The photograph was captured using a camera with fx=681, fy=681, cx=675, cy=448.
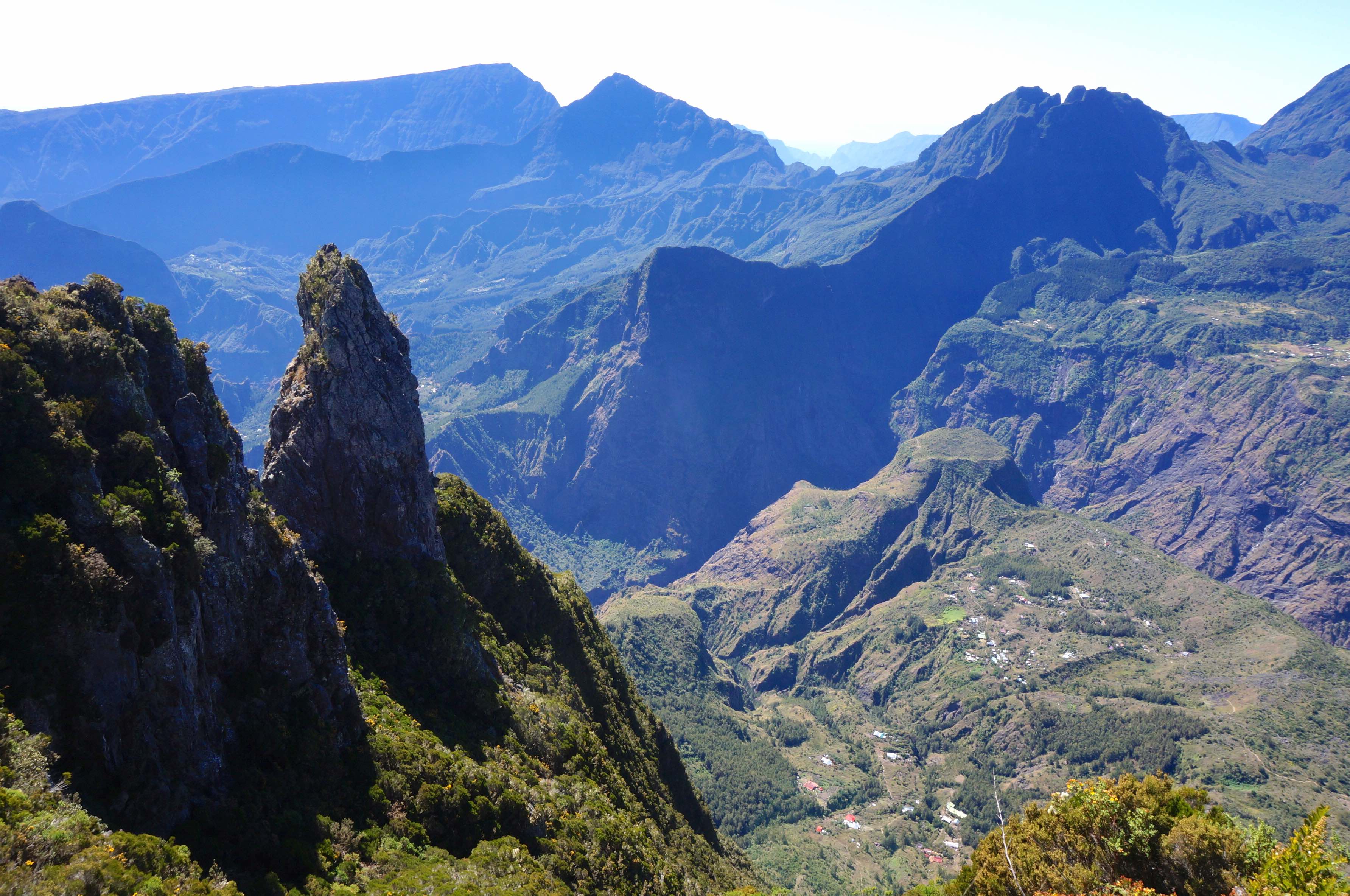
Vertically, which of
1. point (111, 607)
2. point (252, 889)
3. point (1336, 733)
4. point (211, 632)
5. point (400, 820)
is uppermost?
point (111, 607)

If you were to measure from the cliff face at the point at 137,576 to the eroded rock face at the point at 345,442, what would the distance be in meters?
14.1

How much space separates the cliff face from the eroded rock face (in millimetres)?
14069

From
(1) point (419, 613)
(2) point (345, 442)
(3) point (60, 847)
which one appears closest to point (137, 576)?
(3) point (60, 847)

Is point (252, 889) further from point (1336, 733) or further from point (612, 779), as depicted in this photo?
point (1336, 733)

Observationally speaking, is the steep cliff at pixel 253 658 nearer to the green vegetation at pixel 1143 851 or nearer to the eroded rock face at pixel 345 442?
the eroded rock face at pixel 345 442

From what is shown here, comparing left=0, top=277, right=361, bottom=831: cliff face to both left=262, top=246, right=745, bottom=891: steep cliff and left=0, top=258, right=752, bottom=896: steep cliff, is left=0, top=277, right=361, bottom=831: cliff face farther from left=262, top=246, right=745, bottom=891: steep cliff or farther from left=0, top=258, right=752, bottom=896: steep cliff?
left=262, top=246, right=745, bottom=891: steep cliff

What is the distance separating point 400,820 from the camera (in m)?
35.8

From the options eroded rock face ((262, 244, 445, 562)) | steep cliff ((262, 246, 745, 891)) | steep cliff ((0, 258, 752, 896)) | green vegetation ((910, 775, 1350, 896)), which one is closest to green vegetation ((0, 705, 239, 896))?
steep cliff ((0, 258, 752, 896))

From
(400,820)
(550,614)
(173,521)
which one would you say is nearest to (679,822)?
(550,614)

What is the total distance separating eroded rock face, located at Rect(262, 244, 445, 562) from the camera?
172 feet

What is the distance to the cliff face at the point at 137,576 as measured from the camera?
22.9m

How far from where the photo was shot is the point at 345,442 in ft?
178

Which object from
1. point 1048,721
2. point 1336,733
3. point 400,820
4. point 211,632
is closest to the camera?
point 211,632

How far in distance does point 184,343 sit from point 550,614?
48626 mm
